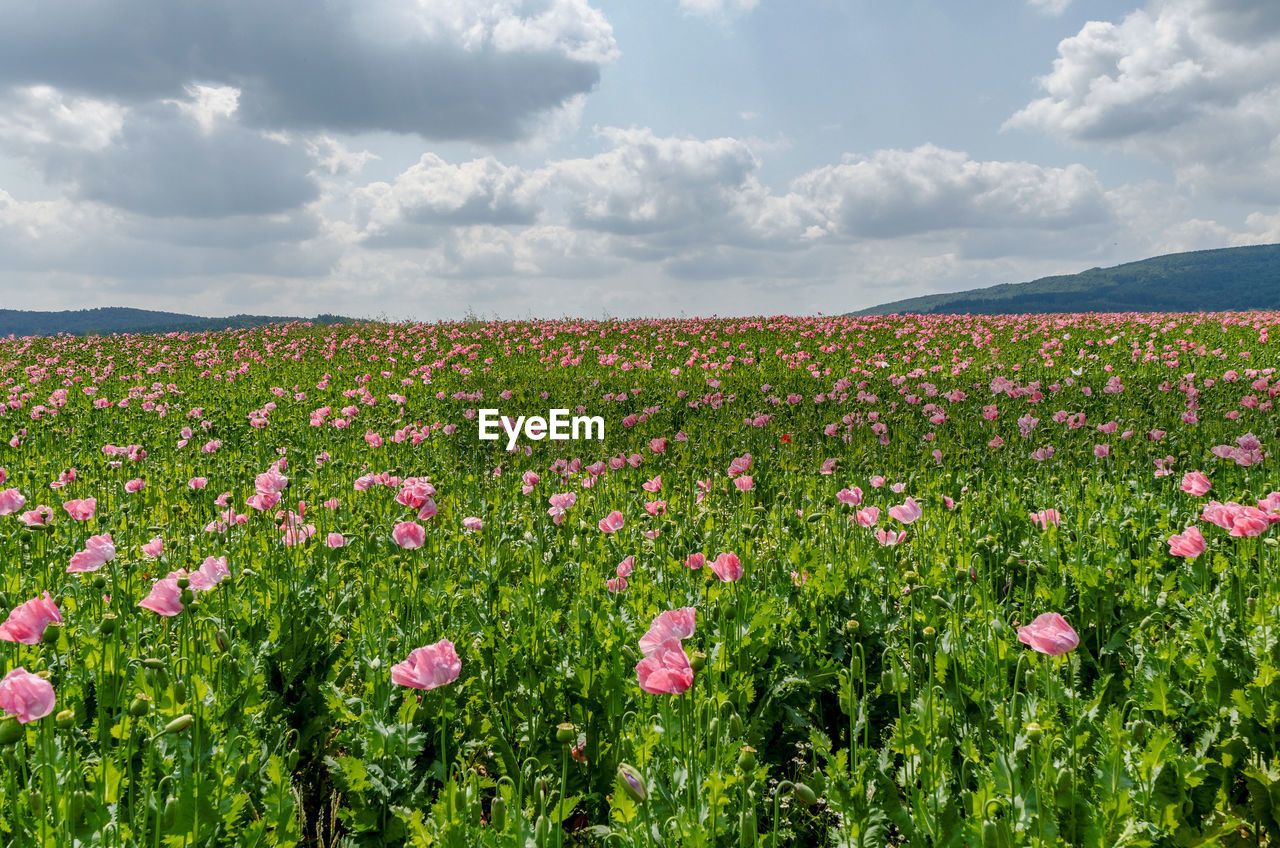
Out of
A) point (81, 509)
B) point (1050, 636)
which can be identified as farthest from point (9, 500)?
point (1050, 636)

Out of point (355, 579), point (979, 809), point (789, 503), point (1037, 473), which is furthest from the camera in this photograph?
point (1037, 473)

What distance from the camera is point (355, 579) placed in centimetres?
440

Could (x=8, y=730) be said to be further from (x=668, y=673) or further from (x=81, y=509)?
(x=81, y=509)

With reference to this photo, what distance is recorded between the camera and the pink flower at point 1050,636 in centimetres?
210

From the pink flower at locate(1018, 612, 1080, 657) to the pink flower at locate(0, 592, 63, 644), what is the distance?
8.97 ft

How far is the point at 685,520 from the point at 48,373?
1512 cm

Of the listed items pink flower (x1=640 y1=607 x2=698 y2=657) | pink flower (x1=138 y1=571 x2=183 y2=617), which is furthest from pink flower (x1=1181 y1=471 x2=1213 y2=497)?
pink flower (x1=138 y1=571 x2=183 y2=617)

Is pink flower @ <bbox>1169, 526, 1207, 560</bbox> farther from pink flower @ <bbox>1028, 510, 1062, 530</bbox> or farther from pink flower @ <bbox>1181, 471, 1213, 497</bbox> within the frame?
pink flower @ <bbox>1028, 510, 1062, 530</bbox>

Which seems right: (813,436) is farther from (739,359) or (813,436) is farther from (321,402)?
(321,402)

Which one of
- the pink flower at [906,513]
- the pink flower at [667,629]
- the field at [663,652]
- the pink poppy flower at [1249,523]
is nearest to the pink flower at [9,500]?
the field at [663,652]

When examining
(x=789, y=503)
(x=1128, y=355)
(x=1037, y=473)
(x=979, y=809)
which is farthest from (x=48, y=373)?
(x=1128, y=355)

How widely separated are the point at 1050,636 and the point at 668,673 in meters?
1.06

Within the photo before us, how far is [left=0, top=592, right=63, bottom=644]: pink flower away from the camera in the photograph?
2178mm

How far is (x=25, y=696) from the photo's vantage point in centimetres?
181
